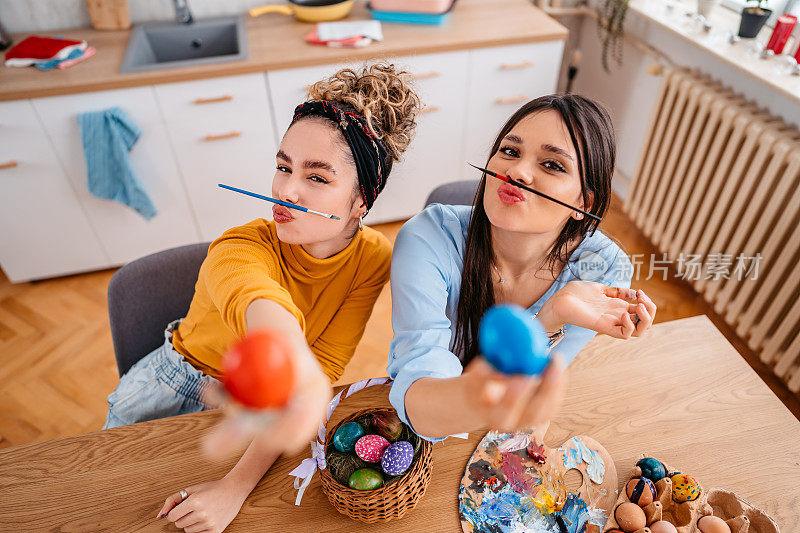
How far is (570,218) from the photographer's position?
3.59 feet

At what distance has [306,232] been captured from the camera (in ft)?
3.14

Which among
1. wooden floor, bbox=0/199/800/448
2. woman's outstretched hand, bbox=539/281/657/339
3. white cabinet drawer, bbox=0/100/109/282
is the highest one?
woman's outstretched hand, bbox=539/281/657/339

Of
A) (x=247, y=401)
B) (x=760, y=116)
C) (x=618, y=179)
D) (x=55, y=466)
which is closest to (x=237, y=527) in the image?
(x=55, y=466)

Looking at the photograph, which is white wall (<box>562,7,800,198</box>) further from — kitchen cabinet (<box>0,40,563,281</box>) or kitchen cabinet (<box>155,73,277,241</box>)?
kitchen cabinet (<box>155,73,277,241</box>)

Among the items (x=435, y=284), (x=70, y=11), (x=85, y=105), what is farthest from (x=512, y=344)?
(x=70, y=11)

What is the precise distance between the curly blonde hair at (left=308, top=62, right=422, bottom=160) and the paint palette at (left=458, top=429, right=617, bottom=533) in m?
0.64

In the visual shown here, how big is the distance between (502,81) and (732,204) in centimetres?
110

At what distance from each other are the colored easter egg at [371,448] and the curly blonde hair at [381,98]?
576mm

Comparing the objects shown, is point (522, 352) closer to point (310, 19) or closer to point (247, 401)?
point (247, 401)

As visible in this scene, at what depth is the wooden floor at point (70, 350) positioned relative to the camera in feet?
6.28

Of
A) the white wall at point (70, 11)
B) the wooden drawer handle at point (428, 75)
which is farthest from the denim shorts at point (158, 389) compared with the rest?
the white wall at point (70, 11)

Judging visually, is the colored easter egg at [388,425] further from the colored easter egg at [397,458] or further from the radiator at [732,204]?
the radiator at [732,204]

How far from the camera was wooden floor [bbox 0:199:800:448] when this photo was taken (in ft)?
6.28

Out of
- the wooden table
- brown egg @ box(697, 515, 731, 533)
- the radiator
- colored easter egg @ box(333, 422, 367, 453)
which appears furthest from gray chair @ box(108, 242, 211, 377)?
the radiator
